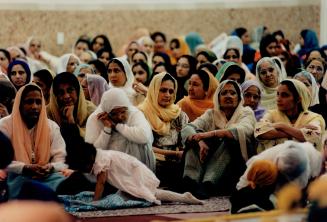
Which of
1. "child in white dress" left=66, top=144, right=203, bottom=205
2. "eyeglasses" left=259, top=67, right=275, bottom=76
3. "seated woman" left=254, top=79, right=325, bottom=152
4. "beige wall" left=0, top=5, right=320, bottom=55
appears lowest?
"child in white dress" left=66, top=144, right=203, bottom=205

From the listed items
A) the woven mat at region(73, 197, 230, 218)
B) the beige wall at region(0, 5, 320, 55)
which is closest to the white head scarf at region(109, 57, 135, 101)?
the woven mat at region(73, 197, 230, 218)

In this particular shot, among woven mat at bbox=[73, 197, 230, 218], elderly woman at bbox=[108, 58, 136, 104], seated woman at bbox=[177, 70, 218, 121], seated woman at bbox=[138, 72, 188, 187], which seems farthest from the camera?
elderly woman at bbox=[108, 58, 136, 104]

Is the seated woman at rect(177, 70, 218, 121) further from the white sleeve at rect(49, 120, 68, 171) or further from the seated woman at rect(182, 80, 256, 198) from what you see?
the white sleeve at rect(49, 120, 68, 171)

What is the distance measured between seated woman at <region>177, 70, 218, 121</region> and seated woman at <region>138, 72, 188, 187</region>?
0.35 m

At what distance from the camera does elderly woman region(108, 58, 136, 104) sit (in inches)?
485

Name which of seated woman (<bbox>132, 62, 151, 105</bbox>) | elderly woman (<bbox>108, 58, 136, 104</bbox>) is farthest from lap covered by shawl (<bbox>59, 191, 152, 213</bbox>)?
seated woman (<bbox>132, 62, 151, 105</bbox>)

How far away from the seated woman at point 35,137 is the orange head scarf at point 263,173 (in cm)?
224

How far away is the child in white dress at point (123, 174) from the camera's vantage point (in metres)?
9.91

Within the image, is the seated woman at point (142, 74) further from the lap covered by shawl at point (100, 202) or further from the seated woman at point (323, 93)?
the lap covered by shawl at point (100, 202)

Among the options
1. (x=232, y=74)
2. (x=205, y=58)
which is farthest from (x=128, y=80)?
(x=205, y=58)

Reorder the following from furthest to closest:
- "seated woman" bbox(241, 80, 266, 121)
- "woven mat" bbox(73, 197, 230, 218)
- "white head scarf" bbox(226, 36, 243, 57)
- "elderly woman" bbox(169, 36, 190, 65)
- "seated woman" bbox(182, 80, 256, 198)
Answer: "elderly woman" bbox(169, 36, 190, 65), "white head scarf" bbox(226, 36, 243, 57), "seated woman" bbox(241, 80, 266, 121), "seated woman" bbox(182, 80, 256, 198), "woven mat" bbox(73, 197, 230, 218)

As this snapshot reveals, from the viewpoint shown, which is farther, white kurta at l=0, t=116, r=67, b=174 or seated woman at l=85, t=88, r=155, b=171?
seated woman at l=85, t=88, r=155, b=171

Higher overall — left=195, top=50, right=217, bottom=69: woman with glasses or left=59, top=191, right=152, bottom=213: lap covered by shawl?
left=195, top=50, right=217, bottom=69: woman with glasses

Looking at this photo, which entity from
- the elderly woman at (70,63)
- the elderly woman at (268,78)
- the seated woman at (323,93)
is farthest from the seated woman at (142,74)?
the seated woman at (323,93)
